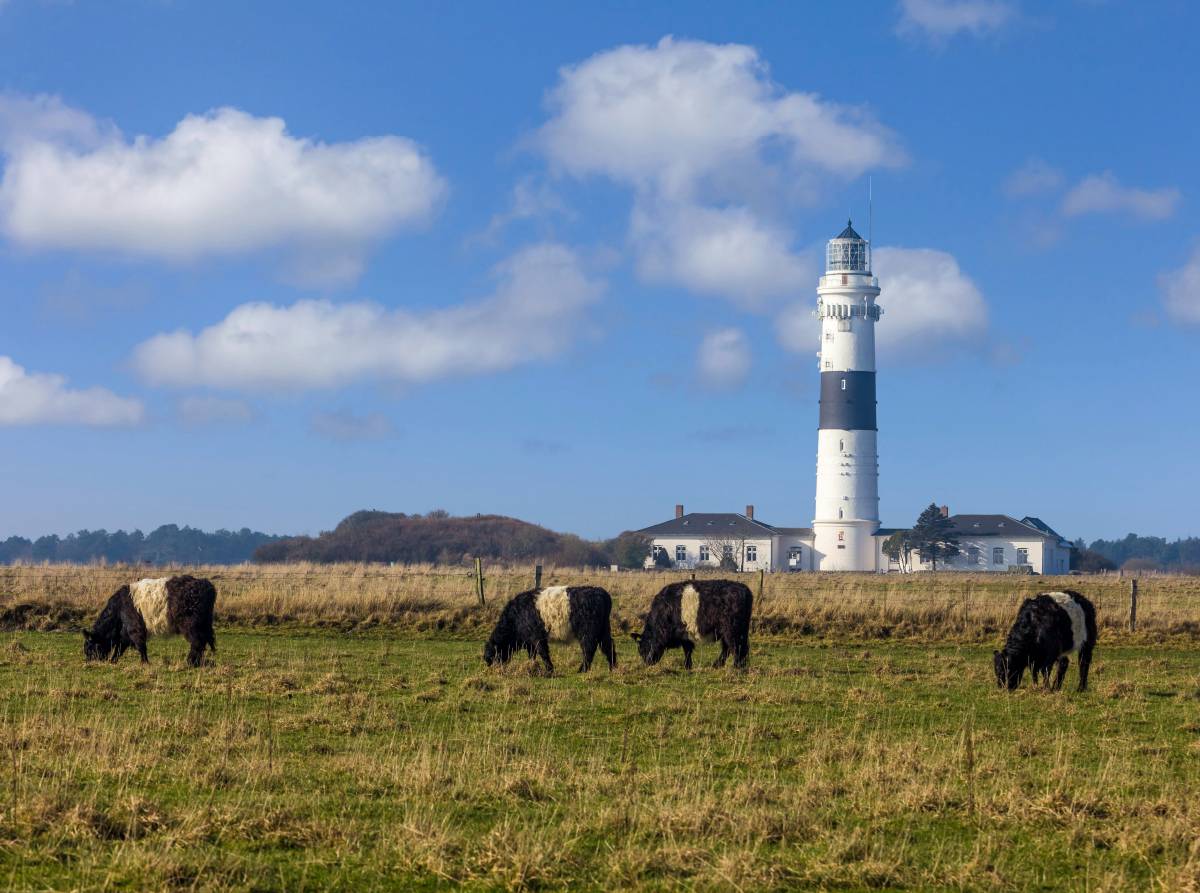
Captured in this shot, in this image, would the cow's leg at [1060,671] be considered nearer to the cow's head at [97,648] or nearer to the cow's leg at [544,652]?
the cow's leg at [544,652]

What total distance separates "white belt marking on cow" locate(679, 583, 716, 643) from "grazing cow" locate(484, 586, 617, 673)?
140cm

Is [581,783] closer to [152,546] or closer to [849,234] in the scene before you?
[849,234]

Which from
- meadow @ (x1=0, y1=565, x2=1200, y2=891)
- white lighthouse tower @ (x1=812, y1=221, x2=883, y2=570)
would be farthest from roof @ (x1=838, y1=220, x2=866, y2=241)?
meadow @ (x1=0, y1=565, x2=1200, y2=891)

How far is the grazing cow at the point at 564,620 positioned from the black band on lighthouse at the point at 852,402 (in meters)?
66.5

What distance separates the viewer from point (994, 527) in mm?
98562

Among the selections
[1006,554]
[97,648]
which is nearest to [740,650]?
[97,648]

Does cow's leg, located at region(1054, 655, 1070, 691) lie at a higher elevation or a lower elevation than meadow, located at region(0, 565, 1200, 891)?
higher

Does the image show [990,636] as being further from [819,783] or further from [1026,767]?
[819,783]

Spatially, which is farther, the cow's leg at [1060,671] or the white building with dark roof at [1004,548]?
the white building with dark roof at [1004,548]

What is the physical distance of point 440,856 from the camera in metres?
6.89

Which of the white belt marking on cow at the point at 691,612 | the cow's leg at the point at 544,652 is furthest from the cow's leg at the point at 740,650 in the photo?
the cow's leg at the point at 544,652

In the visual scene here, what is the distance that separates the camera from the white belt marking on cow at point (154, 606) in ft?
57.4

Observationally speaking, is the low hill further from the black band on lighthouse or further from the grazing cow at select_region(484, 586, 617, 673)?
the grazing cow at select_region(484, 586, 617, 673)

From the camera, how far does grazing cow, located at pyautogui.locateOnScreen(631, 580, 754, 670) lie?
1828cm
